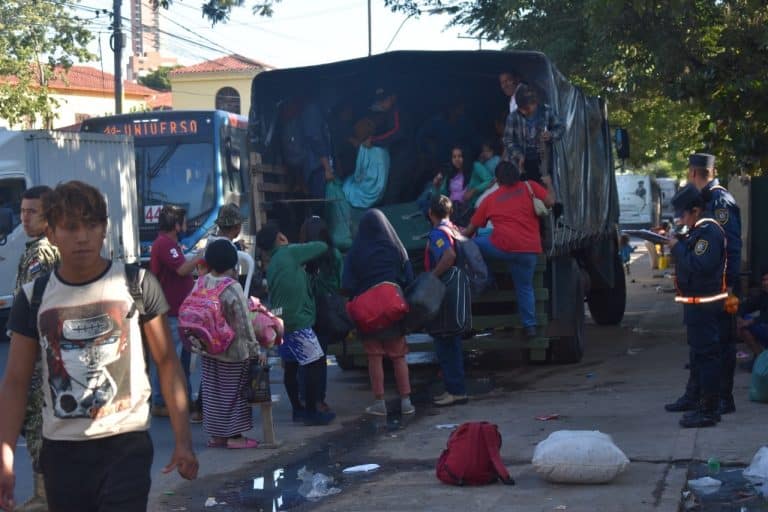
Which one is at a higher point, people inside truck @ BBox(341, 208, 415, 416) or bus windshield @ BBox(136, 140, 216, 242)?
bus windshield @ BBox(136, 140, 216, 242)

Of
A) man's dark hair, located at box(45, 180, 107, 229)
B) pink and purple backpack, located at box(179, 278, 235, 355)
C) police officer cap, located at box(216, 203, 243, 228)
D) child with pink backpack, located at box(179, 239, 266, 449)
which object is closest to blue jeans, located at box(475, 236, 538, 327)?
police officer cap, located at box(216, 203, 243, 228)

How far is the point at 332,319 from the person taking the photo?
970 cm

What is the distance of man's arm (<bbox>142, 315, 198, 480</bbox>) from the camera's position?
433cm

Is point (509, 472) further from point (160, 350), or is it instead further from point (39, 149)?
point (39, 149)

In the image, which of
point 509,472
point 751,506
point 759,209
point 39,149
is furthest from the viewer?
point 39,149

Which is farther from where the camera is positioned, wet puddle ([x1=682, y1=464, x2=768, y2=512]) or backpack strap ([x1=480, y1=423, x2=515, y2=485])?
backpack strap ([x1=480, y1=423, x2=515, y2=485])

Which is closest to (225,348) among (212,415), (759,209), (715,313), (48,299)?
(212,415)

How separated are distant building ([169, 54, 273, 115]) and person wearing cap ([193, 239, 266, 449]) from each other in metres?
61.0

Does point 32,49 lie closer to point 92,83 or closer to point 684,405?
point 684,405

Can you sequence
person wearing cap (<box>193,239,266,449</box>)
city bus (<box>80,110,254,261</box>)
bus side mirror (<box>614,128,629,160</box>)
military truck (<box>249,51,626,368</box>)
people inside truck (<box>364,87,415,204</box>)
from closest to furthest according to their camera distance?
person wearing cap (<box>193,239,266,449</box>) < military truck (<box>249,51,626,368</box>) < people inside truck (<box>364,87,415,204</box>) < bus side mirror (<box>614,128,629,160</box>) < city bus (<box>80,110,254,261</box>)

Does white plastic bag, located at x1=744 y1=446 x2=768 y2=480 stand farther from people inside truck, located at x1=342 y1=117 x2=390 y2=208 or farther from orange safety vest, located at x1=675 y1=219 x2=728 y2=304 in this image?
people inside truck, located at x1=342 y1=117 x2=390 y2=208

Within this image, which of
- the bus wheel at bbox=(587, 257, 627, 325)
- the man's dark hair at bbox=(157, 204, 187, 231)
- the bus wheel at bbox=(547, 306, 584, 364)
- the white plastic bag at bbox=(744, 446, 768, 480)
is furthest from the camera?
the bus wheel at bbox=(587, 257, 627, 325)

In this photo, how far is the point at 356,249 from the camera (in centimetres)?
970

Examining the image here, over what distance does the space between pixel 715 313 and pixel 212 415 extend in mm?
3586
